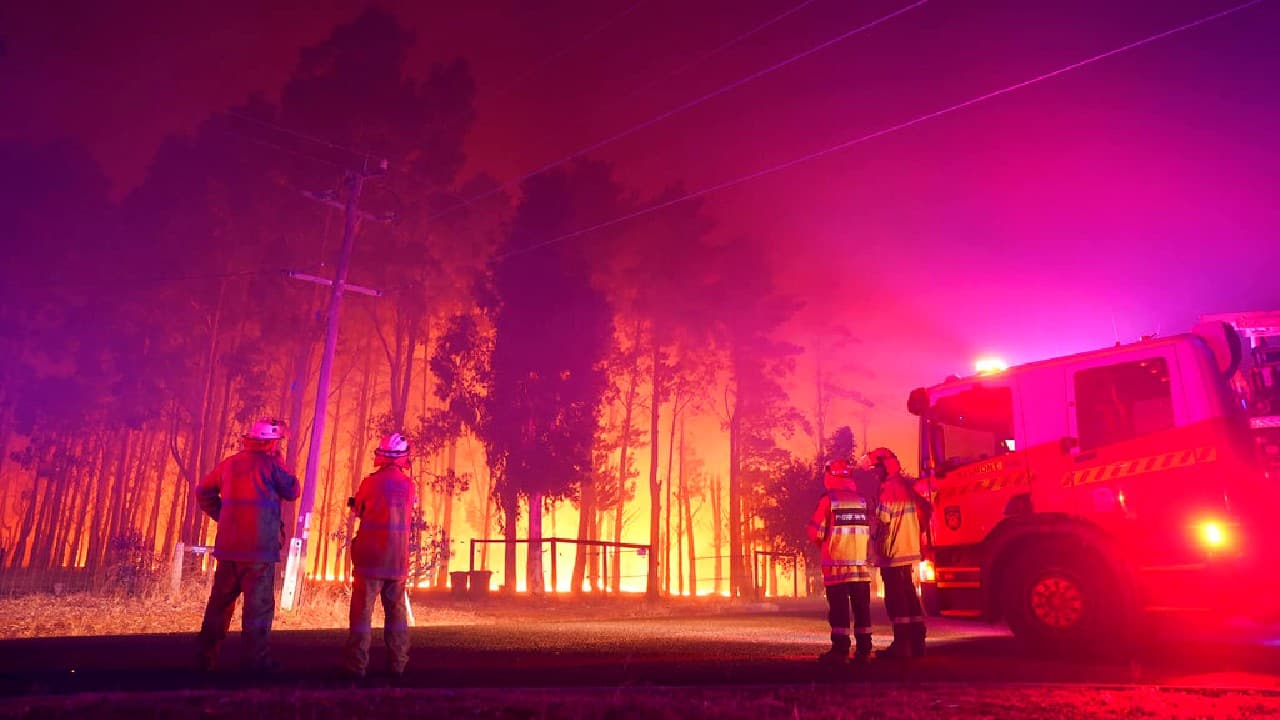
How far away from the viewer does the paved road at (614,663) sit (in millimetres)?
5863

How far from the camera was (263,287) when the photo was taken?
3328cm

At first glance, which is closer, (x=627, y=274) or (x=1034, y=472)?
(x=1034, y=472)

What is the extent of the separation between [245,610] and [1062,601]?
22.2 feet

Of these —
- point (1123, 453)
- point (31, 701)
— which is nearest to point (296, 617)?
point (31, 701)

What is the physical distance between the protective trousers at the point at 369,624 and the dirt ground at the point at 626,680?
10.3 inches

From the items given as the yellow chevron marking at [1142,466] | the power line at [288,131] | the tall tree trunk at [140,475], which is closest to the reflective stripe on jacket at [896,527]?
the yellow chevron marking at [1142,466]

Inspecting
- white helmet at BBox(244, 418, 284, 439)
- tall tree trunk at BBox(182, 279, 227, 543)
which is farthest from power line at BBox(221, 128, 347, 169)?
white helmet at BBox(244, 418, 284, 439)

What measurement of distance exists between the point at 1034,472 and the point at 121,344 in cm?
3666

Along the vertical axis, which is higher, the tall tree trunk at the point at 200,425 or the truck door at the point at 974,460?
the tall tree trunk at the point at 200,425

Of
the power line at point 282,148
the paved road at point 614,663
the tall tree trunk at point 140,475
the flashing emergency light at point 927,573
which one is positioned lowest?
the paved road at point 614,663

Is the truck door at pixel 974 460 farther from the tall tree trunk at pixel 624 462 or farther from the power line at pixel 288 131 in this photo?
the tall tree trunk at pixel 624 462

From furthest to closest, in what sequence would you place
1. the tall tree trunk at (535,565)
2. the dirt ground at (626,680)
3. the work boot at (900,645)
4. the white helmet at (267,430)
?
the tall tree trunk at (535,565), the work boot at (900,645), the white helmet at (267,430), the dirt ground at (626,680)

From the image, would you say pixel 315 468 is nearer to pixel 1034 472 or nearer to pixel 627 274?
pixel 1034 472

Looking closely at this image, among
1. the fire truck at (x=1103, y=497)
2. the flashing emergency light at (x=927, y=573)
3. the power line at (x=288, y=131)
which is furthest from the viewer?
the power line at (x=288, y=131)
